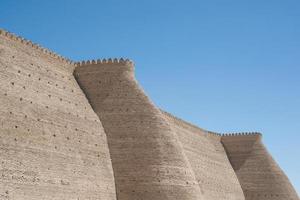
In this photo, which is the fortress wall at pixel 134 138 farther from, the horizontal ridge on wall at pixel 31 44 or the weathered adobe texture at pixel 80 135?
the horizontal ridge on wall at pixel 31 44

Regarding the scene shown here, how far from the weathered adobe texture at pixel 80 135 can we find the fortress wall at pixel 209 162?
915cm

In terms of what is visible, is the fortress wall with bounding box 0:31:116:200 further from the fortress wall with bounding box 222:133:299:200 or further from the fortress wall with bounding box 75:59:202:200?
the fortress wall with bounding box 222:133:299:200

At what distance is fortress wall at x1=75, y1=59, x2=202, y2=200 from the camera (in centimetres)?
2267

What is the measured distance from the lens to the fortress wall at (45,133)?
17172 millimetres

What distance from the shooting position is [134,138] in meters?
23.8

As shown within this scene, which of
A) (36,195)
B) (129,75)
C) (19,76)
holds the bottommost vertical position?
(36,195)

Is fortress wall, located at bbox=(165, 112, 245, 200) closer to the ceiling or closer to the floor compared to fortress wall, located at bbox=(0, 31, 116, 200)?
closer to the ceiling

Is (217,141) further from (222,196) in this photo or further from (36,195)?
(36,195)

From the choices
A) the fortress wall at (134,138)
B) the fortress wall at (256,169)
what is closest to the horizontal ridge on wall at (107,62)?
the fortress wall at (134,138)

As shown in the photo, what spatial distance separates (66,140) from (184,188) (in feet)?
21.1

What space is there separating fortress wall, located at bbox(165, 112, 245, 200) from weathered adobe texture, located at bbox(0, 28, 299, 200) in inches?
360

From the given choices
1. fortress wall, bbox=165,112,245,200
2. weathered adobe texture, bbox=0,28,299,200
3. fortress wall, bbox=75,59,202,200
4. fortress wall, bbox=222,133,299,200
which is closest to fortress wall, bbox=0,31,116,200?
weathered adobe texture, bbox=0,28,299,200

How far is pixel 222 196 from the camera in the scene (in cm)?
3606

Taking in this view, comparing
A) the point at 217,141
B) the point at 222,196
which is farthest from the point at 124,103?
the point at 217,141
